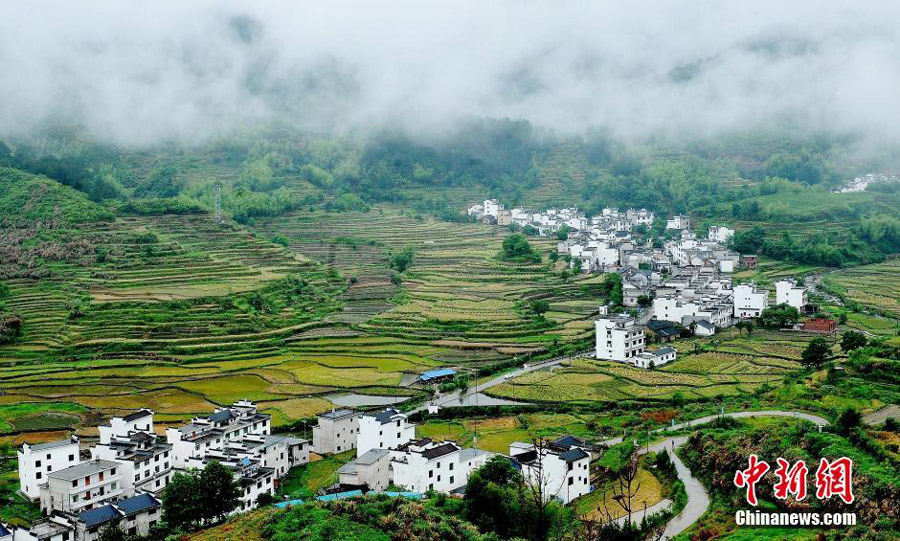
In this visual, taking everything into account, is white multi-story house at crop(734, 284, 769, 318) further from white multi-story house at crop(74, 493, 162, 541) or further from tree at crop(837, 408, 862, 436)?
white multi-story house at crop(74, 493, 162, 541)

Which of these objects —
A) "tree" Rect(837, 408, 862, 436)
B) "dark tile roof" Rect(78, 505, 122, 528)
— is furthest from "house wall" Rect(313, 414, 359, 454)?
"tree" Rect(837, 408, 862, 436)

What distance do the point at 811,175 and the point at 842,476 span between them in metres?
69.1

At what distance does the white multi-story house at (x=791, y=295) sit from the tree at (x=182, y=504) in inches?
1080

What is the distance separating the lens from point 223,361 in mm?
30781

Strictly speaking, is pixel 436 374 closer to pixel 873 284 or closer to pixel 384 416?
pixel 384 416

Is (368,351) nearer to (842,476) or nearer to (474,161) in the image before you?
(842,476)

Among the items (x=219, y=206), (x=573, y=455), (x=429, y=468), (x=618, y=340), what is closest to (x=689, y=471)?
(x=573, y=455)

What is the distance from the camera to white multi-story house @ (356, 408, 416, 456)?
2212 centimetres

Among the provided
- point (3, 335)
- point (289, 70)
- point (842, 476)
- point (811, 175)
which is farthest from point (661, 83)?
point (842, 476)

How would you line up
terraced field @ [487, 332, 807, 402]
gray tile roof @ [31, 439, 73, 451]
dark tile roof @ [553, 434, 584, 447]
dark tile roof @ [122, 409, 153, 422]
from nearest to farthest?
gray tile roof @ [31, 439, 73, 451] → dark tile roof @ [553, 434, 584, 447] → dark tile roof @ [122, 409, 153, 422] → terraced field @ [487, 332, 807, 402]

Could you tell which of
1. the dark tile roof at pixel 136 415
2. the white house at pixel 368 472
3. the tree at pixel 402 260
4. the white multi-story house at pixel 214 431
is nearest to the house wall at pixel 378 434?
the white house at pixel 368 472

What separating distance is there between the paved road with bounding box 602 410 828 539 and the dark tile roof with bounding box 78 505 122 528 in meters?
10.9

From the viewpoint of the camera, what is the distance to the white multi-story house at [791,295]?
3694 centimetres

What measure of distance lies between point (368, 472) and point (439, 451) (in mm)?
1679
